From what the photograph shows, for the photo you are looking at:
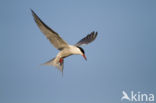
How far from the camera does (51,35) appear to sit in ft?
28.7

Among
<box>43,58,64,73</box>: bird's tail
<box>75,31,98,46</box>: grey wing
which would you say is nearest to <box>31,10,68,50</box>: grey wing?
<box>43,58,64,73</box>: bird's tail

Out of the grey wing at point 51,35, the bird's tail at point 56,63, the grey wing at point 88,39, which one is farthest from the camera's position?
the grey wing at point 88,39

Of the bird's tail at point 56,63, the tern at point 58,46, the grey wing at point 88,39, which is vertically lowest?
the bird's tail at point 56,63

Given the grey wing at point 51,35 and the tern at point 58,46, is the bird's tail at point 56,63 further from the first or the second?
the grey wing at point 51,35

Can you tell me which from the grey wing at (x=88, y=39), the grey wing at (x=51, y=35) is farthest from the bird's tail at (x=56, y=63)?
the grey wing at (x=88, y=39)

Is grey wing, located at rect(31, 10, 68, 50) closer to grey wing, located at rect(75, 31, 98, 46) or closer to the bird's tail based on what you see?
the bird's tail

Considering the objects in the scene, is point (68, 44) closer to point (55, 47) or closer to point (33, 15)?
point (55, 47)

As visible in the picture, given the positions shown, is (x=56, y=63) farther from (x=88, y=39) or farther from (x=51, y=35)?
(x=88, y=39)

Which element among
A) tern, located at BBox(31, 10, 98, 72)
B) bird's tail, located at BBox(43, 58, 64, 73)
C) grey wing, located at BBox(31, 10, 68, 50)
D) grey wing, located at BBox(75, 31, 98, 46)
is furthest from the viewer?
grey wing, located at BBox(75, 31, 98, 46)

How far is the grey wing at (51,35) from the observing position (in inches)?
325

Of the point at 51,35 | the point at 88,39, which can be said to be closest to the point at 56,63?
the point at 51,35

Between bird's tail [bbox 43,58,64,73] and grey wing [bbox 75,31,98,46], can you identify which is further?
grey wing [bbox 75,31,98,46]

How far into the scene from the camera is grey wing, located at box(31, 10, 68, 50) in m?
8.26

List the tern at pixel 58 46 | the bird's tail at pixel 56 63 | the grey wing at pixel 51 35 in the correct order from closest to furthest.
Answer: the grey wing at pixel 51 35 < the tern at pixel 58 46 < the bird's tail at pixel 56 63
